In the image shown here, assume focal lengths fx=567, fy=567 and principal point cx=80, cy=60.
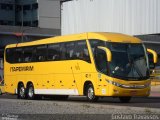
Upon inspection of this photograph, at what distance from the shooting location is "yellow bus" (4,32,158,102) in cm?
2591

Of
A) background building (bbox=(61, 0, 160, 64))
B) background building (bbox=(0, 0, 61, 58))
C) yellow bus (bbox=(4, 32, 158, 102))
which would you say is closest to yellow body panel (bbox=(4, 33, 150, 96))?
yellow bus (bbox=(4, 32, 158, 102))

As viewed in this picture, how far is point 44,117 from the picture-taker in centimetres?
1627

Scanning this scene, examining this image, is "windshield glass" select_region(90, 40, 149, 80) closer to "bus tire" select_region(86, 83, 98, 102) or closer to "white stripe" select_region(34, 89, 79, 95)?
"bus tire" select_region(86, 83, 98, 102)

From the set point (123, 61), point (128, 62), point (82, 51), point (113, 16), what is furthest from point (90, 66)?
point (113, 16)

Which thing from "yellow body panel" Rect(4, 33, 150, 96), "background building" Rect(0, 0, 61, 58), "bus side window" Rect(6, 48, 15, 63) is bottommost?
"yellow body panel" Rect(4, 33, 150, 96)

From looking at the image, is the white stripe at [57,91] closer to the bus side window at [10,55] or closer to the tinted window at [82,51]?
the tinted window at [82,51]

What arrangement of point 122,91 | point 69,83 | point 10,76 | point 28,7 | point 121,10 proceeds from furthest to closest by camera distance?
point 28,7, point 121,10, point 10,76, point 69,83, point 122,91

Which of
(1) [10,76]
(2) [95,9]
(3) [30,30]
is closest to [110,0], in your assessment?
(2) [95,9]

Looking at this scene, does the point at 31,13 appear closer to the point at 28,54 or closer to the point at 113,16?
the point at 113,16

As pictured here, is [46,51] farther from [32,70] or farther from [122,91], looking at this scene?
[122,91]

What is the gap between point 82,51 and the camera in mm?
27438

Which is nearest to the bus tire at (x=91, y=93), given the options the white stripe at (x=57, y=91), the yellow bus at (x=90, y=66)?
the yellow bus at (x=90, y=66)

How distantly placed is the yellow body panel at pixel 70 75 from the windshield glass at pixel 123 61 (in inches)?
9.1

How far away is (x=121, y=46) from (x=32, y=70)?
760cm
